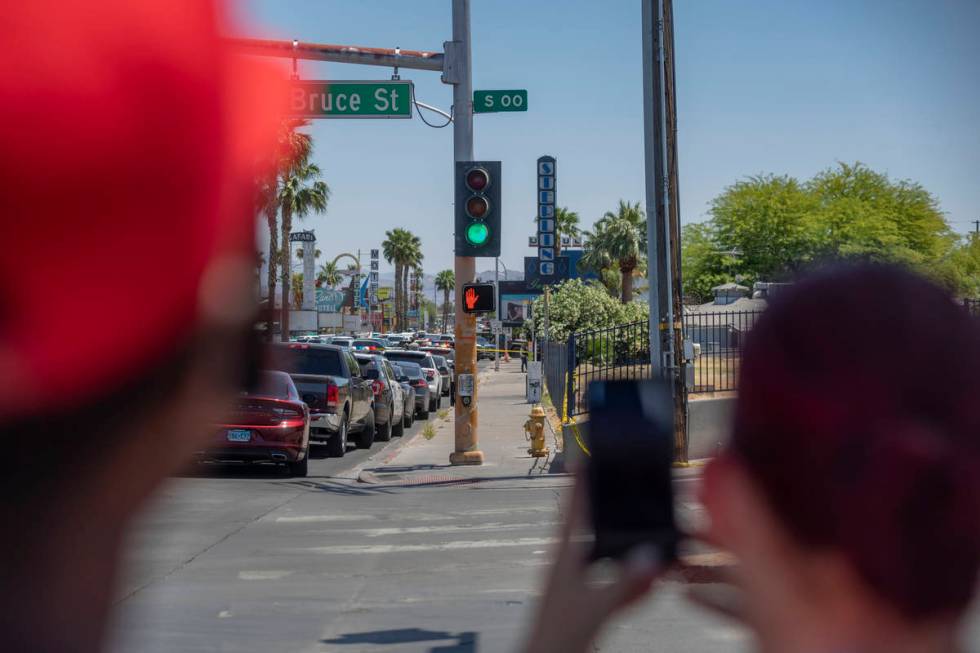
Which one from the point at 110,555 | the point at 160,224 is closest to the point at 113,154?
the point at 160,224

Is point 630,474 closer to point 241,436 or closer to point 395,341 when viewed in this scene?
point 241,436

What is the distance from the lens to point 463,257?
53.7 feet

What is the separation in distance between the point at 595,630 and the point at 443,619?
236 inches

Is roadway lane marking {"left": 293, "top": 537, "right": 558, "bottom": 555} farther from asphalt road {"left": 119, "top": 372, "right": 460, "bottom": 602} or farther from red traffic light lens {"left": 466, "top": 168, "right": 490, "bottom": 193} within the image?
red traffic light lens {"left": 466, "top": 168, "right": 490, "bottom": 193}

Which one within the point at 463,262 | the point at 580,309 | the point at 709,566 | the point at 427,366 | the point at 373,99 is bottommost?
the point at 427,366

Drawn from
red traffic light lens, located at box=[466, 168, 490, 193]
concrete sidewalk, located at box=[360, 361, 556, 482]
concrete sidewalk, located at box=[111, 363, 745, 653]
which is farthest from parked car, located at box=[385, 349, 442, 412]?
concrete sidewalk, located at box=[111, 363, 745, 653]

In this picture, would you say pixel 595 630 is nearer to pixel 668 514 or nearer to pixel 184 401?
pixel 668 514

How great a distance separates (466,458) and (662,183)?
504 centimetres

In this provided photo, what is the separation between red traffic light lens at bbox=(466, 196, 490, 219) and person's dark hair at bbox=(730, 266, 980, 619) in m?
15.2

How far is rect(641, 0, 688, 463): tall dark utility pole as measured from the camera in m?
14.7

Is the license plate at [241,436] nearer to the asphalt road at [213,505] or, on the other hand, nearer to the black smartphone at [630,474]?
Answer: the asphalt road at [213,505]

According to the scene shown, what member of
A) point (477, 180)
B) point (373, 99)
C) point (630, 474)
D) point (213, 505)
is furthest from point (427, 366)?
point (630, 474)

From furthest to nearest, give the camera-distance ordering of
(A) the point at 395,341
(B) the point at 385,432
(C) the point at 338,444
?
1. (A) the point at 395,341
2. (B) the point at 385,432
3. (C) the point at 338,444

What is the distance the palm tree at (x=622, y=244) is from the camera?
220 ft
